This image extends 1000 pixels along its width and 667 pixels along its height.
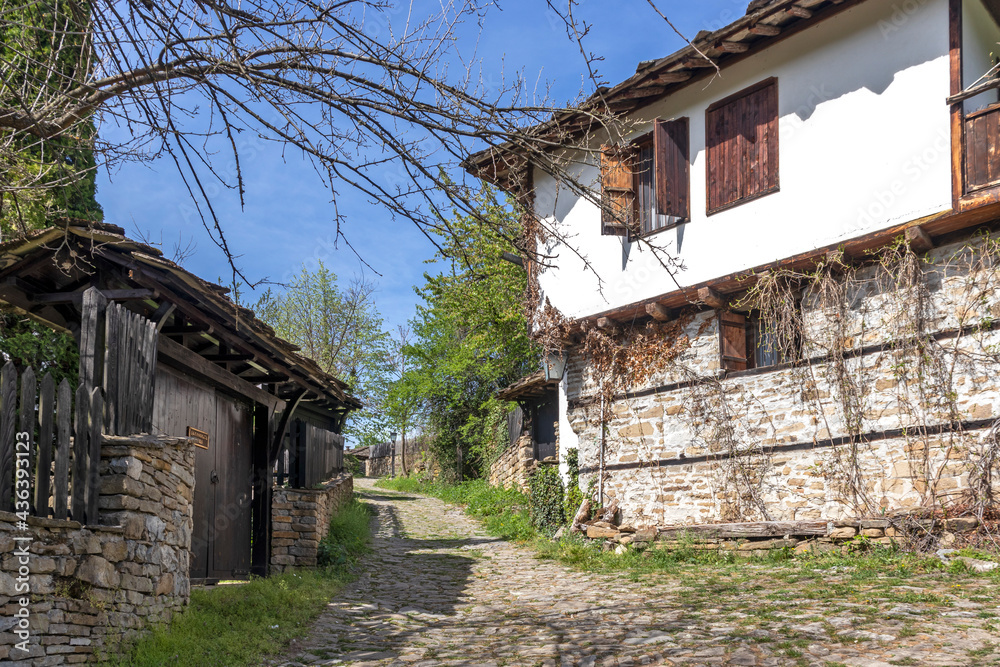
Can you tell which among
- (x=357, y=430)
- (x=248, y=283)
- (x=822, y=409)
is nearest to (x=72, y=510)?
(x=248, y=283)

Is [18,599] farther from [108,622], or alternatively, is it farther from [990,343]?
[990,343]

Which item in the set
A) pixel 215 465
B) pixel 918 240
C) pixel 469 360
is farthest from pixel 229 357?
pixel 469 360

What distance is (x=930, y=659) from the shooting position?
4566 millimetres

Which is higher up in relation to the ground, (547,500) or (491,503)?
(547,500)

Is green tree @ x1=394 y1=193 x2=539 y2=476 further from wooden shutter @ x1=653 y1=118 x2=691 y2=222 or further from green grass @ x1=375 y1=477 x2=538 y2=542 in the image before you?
wooden shutter @ x1=653 y1=118 x2=691 y2=222

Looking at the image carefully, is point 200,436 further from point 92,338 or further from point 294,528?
point 294,528

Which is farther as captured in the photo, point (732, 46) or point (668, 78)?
point (668, 78)

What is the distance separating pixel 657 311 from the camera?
1057 cm

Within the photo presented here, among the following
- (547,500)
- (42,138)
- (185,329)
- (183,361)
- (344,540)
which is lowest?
(344,540)

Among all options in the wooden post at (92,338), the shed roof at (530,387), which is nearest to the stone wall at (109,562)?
the wooden post at (92,338)

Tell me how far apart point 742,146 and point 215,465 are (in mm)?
7563

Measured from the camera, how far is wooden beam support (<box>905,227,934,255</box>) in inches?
317

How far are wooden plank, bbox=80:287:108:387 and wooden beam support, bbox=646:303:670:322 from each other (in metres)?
7.03

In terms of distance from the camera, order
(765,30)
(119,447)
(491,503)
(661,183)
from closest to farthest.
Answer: (119,447) → (765,30) → (661,183) → (491,503)
